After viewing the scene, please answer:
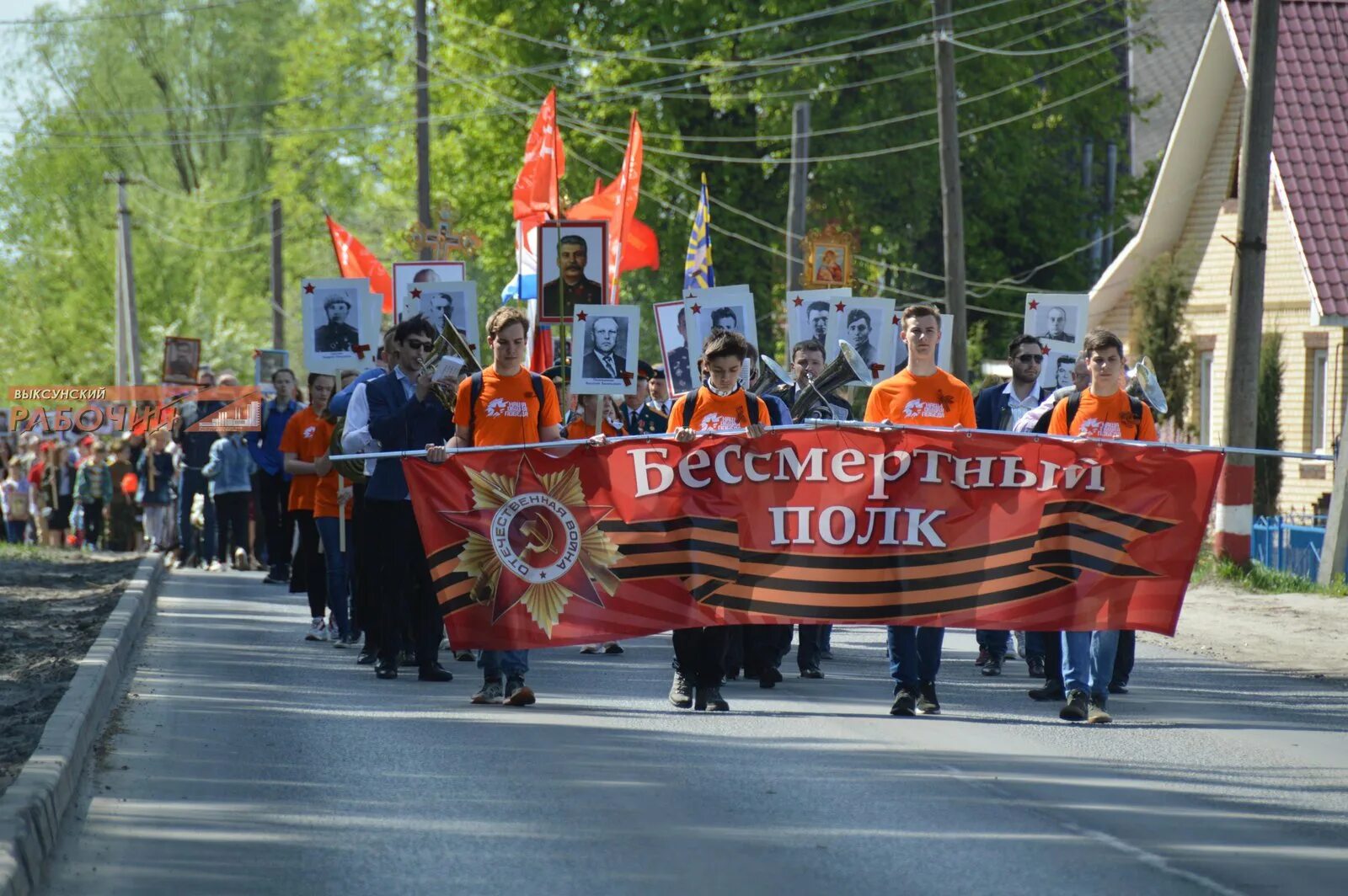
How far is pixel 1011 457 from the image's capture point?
11.0 metres

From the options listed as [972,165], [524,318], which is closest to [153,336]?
[972,165]

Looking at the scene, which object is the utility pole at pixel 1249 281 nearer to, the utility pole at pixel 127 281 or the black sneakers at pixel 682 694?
the black sneakers at pixel 682 694

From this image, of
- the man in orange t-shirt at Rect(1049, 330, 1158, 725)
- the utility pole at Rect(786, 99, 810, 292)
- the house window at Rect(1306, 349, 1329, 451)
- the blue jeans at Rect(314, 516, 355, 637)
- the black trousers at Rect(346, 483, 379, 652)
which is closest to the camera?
the man in orange t-shirt at Rect(1049, 330, 1158, 725)

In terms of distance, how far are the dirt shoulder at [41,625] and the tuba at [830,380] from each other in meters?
4.54

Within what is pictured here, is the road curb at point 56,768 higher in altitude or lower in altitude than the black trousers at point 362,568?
lower

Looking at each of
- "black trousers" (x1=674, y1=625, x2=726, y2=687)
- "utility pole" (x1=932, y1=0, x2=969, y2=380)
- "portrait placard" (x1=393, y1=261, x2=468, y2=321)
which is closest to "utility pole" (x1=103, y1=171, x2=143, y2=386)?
"utility pole" (x1=932, y1=0, x2=969, y2=380)

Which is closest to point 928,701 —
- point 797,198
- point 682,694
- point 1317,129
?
point 682,694

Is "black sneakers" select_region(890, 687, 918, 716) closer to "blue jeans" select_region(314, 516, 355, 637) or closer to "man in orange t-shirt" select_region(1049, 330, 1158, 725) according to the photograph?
"man in orange t-shirt" select_region(1049, 330, 1158, 725)

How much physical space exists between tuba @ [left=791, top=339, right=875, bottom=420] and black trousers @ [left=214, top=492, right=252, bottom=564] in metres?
12.4

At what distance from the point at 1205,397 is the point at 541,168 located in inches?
626

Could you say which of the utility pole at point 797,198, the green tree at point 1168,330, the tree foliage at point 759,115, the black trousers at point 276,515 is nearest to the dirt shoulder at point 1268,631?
the black trousers at point 276,515

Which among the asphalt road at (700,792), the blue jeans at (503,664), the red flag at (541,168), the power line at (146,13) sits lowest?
the asphalt road at (700,792)

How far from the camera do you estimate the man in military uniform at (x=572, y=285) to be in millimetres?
18500

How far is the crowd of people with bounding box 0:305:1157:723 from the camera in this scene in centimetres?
1105
